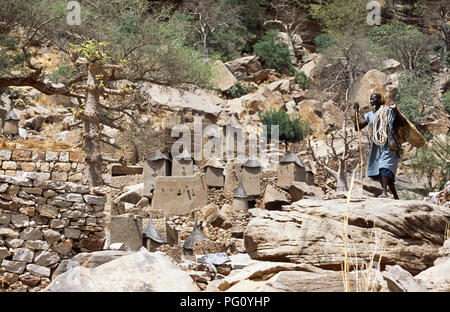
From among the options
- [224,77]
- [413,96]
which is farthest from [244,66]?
[413,96]

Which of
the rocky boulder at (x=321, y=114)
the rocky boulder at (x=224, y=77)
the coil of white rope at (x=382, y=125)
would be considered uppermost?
the rocky boulder at (x=224, y=77)

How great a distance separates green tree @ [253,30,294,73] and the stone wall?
36374mm

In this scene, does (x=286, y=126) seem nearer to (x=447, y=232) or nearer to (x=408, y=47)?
(x=408, y=47)

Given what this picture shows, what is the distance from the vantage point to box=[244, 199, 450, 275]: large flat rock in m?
6.12

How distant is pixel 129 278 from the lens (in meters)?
4.42

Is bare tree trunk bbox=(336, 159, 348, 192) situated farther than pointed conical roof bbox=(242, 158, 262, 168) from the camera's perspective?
No

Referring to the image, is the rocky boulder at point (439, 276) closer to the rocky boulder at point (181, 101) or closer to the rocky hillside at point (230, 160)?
the rocky hillside at point (230, 160)

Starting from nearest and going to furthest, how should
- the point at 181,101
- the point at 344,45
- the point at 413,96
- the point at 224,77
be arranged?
the point at 181,101 < the point at 413,96 < the point at 224,77 < the point at 344,45

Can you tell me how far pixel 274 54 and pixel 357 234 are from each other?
37.1 meters

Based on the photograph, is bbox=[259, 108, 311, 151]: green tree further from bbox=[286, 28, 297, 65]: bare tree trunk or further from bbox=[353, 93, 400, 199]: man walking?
bbox=[353, 93, 400, 199]: man walking

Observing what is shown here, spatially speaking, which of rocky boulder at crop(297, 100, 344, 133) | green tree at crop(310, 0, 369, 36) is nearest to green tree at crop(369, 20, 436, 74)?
green tree at crop(310, 0, 369, 36)

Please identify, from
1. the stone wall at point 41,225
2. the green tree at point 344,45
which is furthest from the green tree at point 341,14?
the stone wall at point 41,225

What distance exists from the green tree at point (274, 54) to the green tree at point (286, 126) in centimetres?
983

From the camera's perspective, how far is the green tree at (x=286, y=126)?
32219mm
